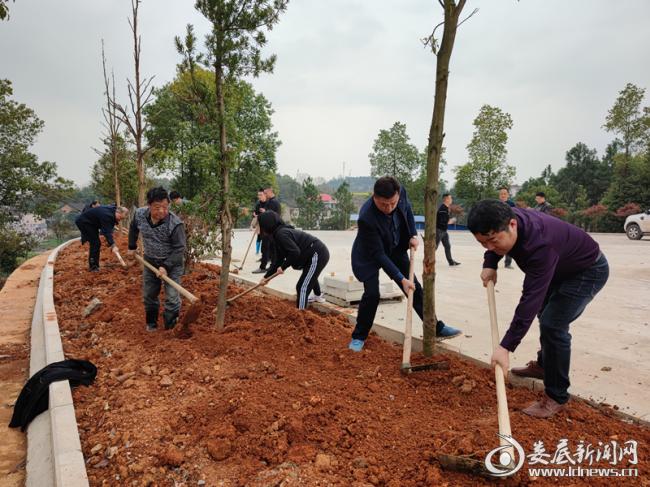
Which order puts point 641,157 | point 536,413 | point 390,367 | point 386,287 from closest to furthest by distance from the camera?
point 536,413 → point 390,367 → point 386,287 → point 641,157

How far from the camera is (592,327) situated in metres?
4.71

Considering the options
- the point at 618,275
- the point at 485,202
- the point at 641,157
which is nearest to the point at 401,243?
the point at 485,202

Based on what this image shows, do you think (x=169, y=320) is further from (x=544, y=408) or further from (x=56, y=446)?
(x=544, y=408)

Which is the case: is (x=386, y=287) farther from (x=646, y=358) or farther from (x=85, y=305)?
(x=85, y=305)

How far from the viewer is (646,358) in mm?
3693

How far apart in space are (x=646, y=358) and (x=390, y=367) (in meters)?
2.31

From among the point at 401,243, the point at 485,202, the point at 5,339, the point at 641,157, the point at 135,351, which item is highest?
the point at 641,157

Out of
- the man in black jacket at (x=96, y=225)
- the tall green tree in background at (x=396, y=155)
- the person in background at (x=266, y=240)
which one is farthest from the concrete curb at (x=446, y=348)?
the tall green tree in background at (x=396, y=155)

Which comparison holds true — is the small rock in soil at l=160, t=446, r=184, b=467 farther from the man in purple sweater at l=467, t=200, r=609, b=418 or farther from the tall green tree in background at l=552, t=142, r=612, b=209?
the tall green tree in background at l=552, t=142, r=612, b=209

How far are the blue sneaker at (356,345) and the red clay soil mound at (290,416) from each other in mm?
89

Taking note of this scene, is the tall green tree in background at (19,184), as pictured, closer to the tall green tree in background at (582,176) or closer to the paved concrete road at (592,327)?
the paved concrete road at (592,327)

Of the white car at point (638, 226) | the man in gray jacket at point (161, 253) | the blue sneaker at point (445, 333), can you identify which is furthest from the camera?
the white car at point (638, 226)

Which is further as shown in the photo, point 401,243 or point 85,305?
point 85,305

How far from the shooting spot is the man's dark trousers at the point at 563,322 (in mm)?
2648
